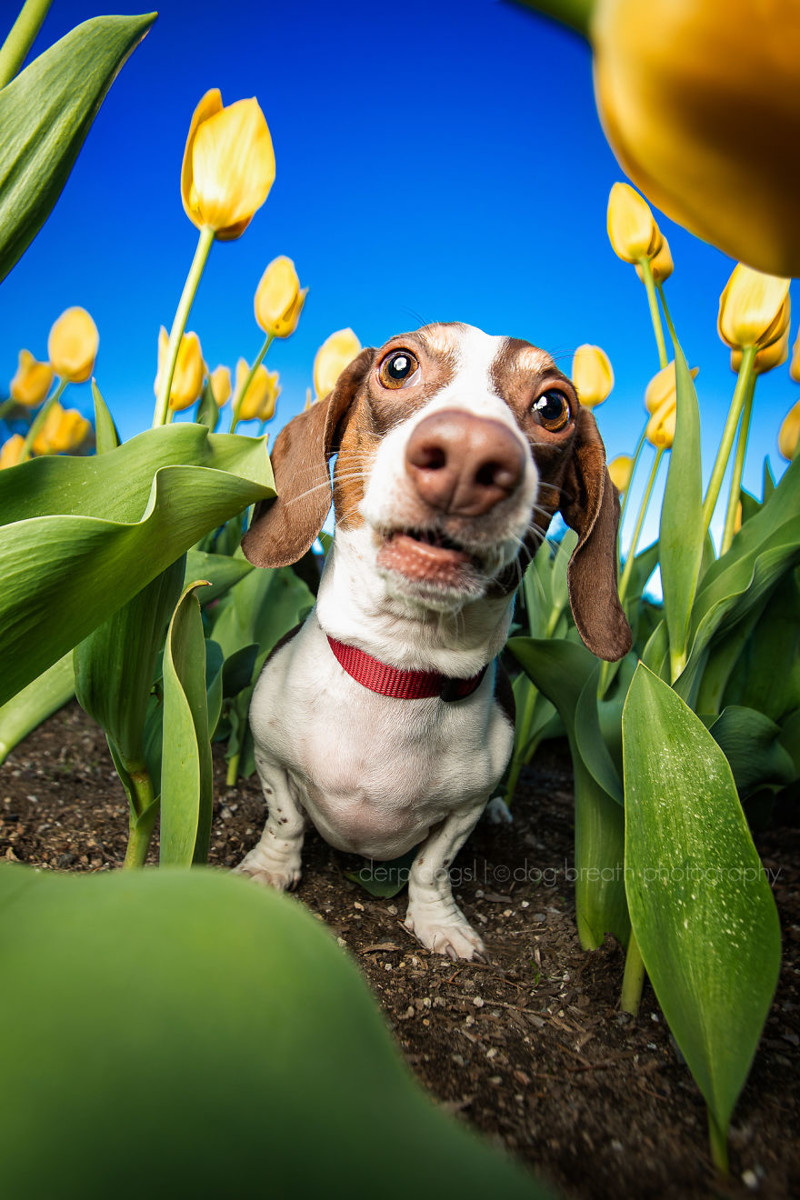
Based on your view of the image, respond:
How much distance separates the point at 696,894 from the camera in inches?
37.9

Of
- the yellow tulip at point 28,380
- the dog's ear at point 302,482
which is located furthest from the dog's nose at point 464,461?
the yellow tulip at point 28,380

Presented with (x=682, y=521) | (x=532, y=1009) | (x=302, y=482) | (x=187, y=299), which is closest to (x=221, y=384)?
(x=302, y=482)

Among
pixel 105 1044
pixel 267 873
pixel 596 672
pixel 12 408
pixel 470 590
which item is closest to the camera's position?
pixel 105 1044

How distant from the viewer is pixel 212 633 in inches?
98.0

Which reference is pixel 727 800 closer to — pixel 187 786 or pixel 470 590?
pixel 470 590

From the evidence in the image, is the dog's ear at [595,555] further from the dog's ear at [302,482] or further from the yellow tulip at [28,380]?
the yellow tulip at [28,380]

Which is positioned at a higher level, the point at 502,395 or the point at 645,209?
the point at 645,209

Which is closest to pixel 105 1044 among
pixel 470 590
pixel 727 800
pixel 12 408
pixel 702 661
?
pixel 727 800

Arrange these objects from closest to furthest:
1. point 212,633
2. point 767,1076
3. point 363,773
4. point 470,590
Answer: point 767,1076, point 470,590, point 363,773, point 212,633

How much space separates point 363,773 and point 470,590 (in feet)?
1.82

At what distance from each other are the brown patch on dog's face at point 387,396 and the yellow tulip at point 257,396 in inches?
27.1

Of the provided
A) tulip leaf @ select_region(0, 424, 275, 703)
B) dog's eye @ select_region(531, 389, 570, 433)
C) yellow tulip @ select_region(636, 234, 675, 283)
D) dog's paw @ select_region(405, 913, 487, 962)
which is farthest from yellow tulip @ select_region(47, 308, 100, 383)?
dog's paw @ select_region(405, 913, 487, 962)

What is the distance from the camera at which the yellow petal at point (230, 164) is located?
129 cm

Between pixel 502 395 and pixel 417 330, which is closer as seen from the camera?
pixel 502 395
